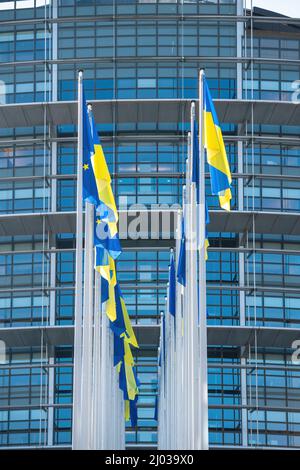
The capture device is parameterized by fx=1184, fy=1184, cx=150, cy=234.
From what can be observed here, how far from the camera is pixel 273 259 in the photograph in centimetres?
5491

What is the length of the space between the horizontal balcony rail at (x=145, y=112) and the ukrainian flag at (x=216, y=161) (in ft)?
98.1

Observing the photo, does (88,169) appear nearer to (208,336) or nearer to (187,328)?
(187,328)

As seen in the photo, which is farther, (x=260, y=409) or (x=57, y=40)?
(x=57, y=40)

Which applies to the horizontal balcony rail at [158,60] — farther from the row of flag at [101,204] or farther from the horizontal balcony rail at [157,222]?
the row of flag at [101,204]

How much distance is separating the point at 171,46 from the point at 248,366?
15.6 metres

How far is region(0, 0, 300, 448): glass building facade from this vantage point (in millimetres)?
52812

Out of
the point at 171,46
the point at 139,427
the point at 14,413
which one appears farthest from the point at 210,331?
the point at 171,46

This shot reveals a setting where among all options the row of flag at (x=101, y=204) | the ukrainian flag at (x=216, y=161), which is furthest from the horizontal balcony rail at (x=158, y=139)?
the ukrainian flag at (x=216, y=161)

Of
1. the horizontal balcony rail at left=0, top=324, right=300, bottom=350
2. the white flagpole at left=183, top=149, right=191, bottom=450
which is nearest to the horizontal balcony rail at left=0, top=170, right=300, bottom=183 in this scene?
the horizontal balcony rail at left=0, top=324, right=300, bottom=350

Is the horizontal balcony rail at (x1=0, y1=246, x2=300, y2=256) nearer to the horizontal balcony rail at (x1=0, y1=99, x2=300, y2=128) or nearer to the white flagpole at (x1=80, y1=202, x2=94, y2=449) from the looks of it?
the horizontal balcony rail at (x1=0, y1=99, x2=300, y2=128)

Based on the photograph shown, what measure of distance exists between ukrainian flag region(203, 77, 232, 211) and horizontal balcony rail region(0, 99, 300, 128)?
1177 inches

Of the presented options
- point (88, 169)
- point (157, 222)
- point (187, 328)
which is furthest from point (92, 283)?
point (157, 222)

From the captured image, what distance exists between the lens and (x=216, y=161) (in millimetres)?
23016

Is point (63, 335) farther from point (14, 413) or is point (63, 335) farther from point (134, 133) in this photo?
point (134, 133)
